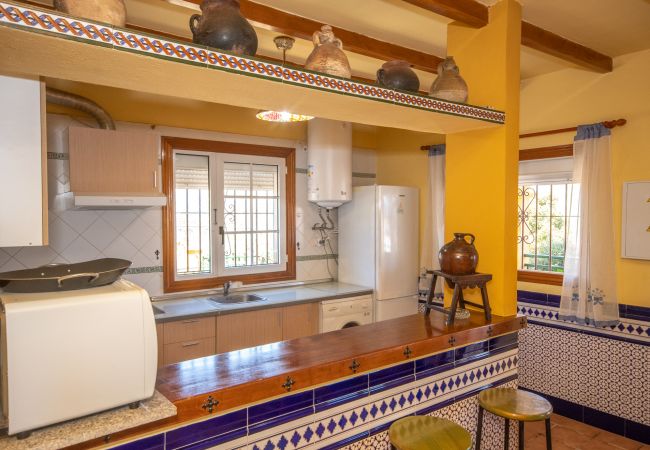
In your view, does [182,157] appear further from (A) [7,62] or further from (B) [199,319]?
(A) [7,62]

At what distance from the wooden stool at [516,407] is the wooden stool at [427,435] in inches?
9.4

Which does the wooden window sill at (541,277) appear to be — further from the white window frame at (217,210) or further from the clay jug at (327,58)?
the clay jug at (327,58)

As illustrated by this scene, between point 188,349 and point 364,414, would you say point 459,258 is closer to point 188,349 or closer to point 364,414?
point 364,414

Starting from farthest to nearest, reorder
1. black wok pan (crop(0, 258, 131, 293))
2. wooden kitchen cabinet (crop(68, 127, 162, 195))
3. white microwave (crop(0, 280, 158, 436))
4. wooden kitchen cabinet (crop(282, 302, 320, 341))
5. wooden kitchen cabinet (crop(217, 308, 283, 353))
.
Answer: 1. wooden kitchen cabinet (crop(282, 302, 320, 341))
2. wooden kitchen cabinet (crop(217, 308, 283, 353))
3. wooden kitchen cabinet (crop(68, 127, 162, 195))
4. black wok pan (crop(0, 258, 131, 293))
5. white microwave (crop(0, 280, 158, 436))

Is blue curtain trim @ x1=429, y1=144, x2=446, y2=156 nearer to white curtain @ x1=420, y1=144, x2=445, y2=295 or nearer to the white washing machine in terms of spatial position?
white curtain @ x1=420, y1=144, x2=445, y2=295

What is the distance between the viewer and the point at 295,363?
164 centimetres

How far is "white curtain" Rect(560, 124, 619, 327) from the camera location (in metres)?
3.07

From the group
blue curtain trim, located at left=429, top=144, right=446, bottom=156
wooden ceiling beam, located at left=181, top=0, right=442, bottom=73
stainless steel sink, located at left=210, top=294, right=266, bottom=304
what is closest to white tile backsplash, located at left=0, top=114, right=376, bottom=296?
stainless steel sink, located at left=210, top=294, right=266, bottom=304

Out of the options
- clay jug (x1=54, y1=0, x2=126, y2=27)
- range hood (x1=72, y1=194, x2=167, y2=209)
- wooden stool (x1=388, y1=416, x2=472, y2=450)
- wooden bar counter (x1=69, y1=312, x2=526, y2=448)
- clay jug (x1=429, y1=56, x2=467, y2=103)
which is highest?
clay jug (x1=429, y1=56, x2=467, y2=103)

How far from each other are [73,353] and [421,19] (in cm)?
245

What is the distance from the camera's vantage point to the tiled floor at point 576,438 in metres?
2.95

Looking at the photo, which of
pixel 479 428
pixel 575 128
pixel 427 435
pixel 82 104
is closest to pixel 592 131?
pixel 575 128

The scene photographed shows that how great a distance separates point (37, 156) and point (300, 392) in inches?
55.7

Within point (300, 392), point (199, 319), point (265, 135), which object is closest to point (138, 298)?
point (300, 392)
